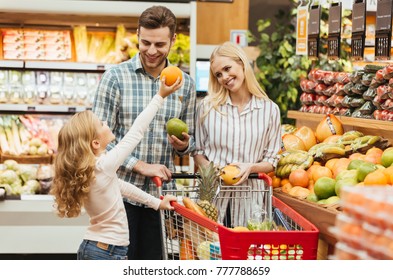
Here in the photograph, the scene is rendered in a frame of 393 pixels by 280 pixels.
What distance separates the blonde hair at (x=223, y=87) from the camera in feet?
11.3

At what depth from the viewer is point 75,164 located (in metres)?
3.10

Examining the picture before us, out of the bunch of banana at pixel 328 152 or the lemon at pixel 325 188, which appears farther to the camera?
the bunch of banana at pixel 328 152

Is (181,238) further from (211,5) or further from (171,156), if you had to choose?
(211,5)

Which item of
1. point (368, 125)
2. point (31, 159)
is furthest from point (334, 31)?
point (31, 159)

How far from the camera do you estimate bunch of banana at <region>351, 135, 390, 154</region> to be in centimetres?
382

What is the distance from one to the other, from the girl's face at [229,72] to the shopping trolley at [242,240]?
674 mm

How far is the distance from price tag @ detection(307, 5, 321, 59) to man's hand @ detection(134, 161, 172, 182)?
1.87 meters

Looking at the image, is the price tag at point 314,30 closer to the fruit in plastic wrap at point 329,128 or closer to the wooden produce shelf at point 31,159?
the fruit in plastic wrap at point 329,128

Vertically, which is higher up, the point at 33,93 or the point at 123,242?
the point at 33,93

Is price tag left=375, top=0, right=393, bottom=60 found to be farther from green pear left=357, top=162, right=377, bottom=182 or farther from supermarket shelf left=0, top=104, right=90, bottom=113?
supermarket shelf left=0, top=104, right=90, bottom=113

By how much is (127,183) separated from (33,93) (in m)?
2.84

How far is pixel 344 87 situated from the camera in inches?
187

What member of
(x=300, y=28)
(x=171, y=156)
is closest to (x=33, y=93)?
(x=300, y=28)

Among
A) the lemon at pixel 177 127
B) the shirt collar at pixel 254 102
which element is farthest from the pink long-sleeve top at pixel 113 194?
the shirt collar at pixel 254 102
